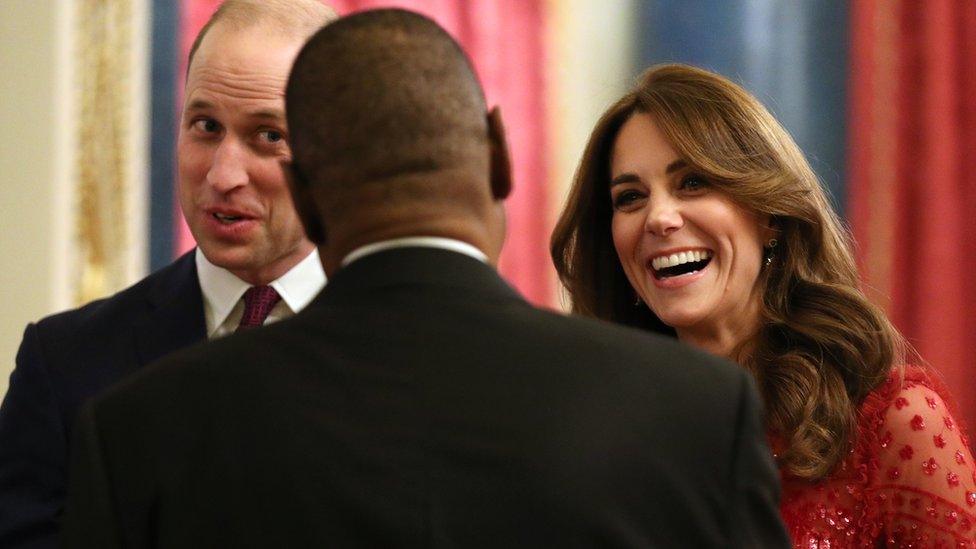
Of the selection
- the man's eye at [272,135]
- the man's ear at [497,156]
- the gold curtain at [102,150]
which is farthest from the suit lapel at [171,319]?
the gold curtain at [102,150]

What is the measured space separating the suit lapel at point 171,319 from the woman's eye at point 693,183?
81 centimetres

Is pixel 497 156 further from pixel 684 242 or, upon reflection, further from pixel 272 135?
pixel 684 242

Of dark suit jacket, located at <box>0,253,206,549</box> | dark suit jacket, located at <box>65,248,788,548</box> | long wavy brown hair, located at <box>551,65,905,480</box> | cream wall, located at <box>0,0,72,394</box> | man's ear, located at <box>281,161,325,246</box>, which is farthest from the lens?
cream wall, located at <box>0,0,72,394</box>

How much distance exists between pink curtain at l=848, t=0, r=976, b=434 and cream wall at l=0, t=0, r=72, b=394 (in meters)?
2.01

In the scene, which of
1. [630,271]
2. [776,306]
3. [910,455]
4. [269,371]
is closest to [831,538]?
[910,455]

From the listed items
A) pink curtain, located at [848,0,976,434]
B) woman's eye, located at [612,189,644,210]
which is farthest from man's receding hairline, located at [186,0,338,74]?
pink curtain, located at [848,0,976,434]

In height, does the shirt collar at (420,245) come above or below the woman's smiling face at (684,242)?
above

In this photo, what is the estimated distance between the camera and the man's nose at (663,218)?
2186 mm

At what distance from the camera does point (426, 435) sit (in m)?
1.06

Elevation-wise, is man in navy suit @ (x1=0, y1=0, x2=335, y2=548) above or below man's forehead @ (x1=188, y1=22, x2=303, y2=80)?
below

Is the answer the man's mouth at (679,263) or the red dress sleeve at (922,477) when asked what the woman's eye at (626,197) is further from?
the red dress sleeve at (922,477)

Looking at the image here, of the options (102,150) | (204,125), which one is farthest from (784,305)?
(102,150)

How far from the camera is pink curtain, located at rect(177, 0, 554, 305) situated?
3539 mm

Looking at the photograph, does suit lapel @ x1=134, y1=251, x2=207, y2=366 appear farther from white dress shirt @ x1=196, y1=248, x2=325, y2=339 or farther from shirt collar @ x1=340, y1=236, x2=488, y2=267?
shirt collar @ x1=340, y1=236, x2=488, y2=267
